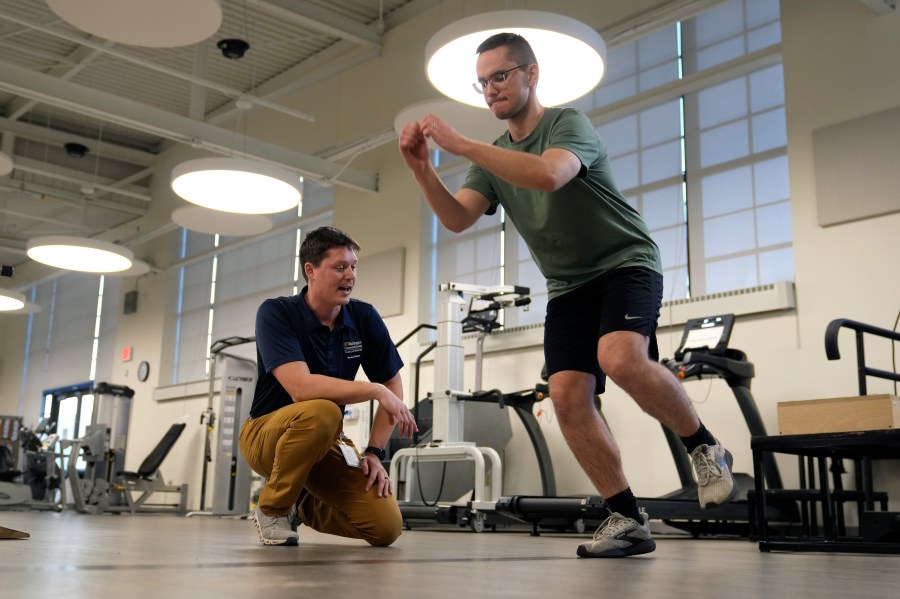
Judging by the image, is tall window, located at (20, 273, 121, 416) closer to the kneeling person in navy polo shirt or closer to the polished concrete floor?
the kneeling person in navy polo shirt

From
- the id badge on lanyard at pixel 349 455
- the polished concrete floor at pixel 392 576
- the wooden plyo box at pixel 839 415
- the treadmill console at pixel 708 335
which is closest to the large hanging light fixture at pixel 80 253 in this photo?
the treadmill console at pixel 708 335

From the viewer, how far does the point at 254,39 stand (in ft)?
32.7

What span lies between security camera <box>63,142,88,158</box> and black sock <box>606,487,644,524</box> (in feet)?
38.4

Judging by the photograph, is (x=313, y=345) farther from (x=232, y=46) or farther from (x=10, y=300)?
(x=10, y=300)

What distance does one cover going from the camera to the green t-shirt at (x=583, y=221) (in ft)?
8.02

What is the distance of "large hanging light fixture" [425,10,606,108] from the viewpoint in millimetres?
4965

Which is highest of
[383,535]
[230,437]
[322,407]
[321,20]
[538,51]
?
[321,20]

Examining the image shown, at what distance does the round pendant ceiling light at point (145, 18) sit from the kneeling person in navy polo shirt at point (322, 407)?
123 inches

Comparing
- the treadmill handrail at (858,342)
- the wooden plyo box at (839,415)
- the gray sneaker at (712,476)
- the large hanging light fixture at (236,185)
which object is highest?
the large hanging light fixture at (236,185)

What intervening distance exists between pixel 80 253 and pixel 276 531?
7.70m

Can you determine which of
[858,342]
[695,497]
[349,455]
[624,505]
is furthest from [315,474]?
[695,497]

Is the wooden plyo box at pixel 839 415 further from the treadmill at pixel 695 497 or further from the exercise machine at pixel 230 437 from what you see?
the exercise machine at pixel 230 437

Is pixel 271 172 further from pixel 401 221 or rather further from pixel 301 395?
pixel 301 395

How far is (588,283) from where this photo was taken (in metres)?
2.48
